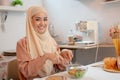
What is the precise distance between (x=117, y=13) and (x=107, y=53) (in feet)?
2.05

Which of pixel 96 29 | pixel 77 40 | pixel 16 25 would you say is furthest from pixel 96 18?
pixel 16 25

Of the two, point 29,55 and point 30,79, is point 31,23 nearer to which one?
point 29,55

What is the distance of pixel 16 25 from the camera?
334 cm

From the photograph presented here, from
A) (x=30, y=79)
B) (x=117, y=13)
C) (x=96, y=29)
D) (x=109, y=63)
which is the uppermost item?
(x=117, y=13)

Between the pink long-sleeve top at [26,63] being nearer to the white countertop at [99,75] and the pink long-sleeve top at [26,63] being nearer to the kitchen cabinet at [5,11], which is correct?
the white countertop at [99,75]

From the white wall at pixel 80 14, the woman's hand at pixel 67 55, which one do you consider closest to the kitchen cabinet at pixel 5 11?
the white wall at pixel 80 14

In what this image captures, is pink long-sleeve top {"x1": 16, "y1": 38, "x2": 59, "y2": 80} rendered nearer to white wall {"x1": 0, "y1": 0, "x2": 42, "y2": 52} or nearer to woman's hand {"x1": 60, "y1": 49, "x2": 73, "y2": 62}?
woman's hand {"x1": 60, "y1": 49, "x2": 73, "y2": 62}

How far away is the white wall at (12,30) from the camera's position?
3.14m

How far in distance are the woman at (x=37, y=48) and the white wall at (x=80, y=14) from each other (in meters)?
1.28

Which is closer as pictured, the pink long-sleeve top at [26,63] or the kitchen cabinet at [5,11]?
the pink long-sleeve top at [26,63]

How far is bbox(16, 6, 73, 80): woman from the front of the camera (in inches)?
65.4

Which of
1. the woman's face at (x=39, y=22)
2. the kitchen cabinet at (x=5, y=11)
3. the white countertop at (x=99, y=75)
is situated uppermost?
the kitchen cabinet at (x=5, y=11)

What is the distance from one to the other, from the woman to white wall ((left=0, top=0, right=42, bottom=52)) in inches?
54.6

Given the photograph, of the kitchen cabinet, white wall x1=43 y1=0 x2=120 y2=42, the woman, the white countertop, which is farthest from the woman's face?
white wall x1=43 y1=0 x2=120 y2=42
